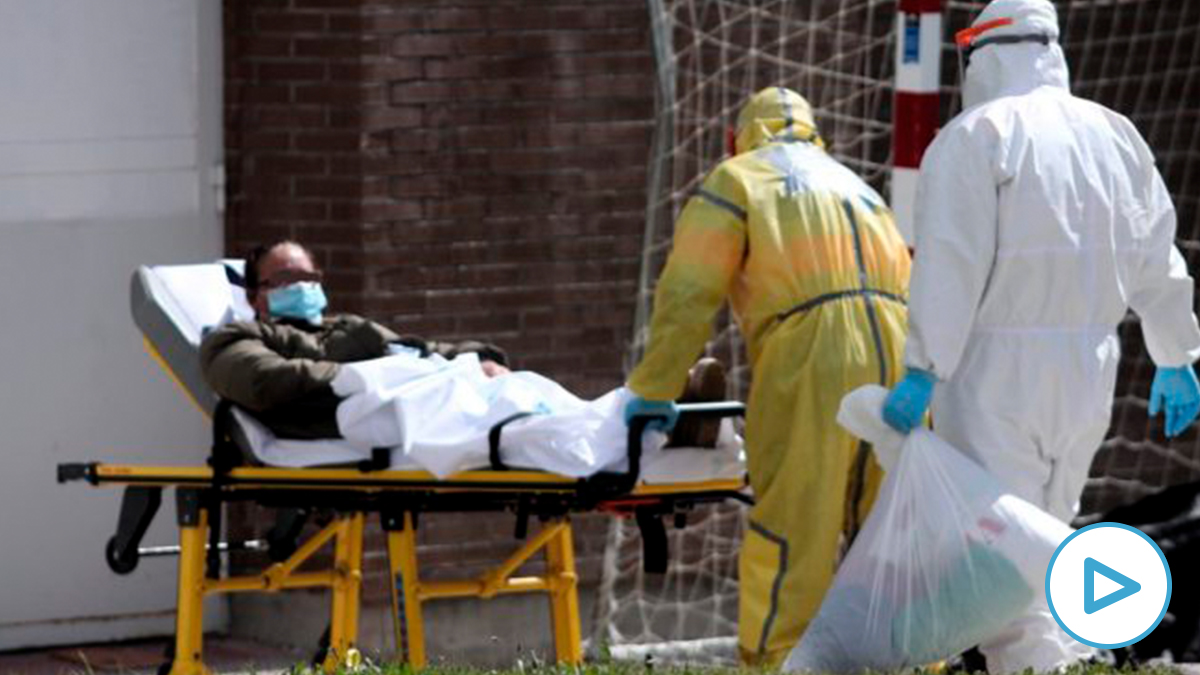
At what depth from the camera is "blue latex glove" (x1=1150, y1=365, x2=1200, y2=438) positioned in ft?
27.9

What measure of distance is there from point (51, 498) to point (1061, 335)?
3.80 metres

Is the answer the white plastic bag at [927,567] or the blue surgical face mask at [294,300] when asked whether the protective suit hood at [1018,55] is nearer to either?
the white plastic bag at [927,567]

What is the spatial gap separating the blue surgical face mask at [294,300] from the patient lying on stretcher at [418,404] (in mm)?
98

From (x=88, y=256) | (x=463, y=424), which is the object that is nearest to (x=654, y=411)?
(x=463, y=424)

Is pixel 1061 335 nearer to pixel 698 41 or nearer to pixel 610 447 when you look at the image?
pixel 610 447

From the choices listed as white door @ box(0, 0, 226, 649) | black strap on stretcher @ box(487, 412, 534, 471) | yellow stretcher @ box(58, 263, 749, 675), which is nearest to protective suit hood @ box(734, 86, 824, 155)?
yellow stretcher @ box(58, 263, 749, 675)

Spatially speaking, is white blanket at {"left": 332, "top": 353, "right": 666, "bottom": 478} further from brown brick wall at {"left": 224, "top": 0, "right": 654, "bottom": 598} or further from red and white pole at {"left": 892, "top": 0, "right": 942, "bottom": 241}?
brown brick wall at {"left": 224, "top": 0, "right": 654, "bottom": 598}

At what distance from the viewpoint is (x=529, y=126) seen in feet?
35.1

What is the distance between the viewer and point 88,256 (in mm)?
10359

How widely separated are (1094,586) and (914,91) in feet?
9.25

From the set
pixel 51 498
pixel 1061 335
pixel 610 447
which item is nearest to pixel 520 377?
pixel 610 447

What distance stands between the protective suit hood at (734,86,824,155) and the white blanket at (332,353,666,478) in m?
0.86

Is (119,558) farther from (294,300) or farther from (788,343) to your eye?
(788,343)

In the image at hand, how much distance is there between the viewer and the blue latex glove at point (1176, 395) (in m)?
8.50
